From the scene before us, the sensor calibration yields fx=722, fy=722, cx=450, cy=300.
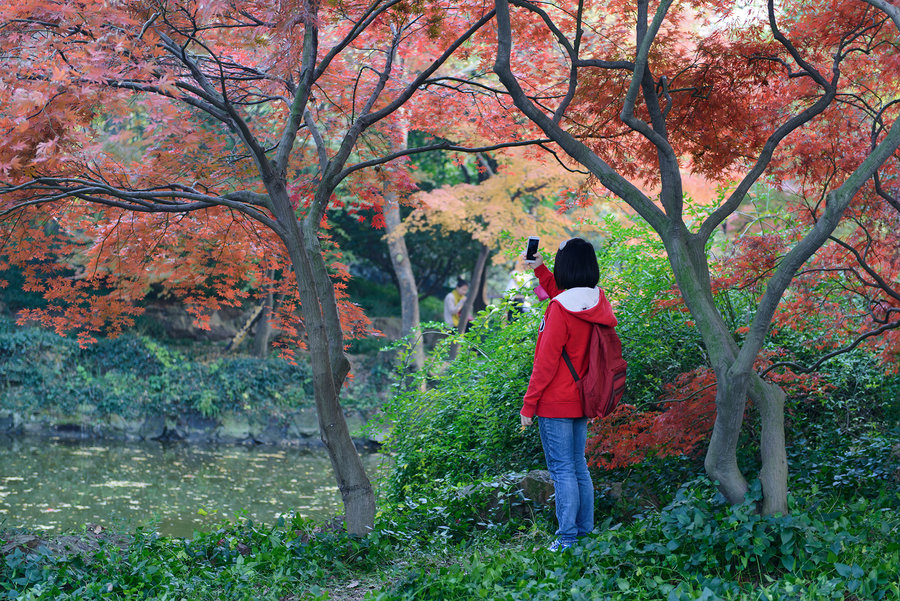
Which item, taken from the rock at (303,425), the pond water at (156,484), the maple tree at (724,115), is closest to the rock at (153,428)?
the pond water at (156,484)

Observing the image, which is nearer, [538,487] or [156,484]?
[538,487]

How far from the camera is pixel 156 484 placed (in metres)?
8.99

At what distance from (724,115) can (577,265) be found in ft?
4.78

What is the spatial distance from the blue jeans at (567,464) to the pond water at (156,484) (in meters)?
3.53

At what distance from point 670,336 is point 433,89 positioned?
8.94ft

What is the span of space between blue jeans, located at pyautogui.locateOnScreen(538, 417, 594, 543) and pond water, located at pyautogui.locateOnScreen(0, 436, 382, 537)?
11.6 feet

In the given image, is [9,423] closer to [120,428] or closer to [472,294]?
[120,428]

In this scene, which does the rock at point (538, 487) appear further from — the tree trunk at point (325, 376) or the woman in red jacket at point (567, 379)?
the tree trunk at point (325, 376)

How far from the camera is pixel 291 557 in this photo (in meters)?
3.89

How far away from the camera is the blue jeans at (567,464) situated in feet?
11.5

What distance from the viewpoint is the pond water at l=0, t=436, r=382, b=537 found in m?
7.33

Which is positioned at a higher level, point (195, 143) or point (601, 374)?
point (195, 143)

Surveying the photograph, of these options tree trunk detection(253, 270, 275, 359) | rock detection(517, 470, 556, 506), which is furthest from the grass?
tree trunk detection(253, 270, 275, 359)

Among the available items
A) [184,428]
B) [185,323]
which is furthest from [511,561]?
[185,323]
